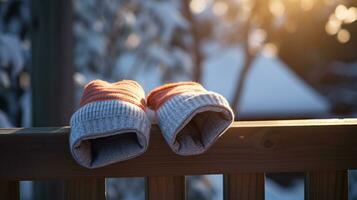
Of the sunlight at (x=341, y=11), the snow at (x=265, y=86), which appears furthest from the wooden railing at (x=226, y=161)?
the snow at (x=265, y=86)

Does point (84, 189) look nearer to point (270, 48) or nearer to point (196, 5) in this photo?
point (196, 5)

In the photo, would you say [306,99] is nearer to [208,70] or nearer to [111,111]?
[208,70]

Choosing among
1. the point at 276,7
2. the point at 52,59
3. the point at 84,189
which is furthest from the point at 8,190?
the point at 276,7

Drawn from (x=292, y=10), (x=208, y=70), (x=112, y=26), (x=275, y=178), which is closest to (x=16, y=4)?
(x=112, y=26)

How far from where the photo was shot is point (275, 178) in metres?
6.91

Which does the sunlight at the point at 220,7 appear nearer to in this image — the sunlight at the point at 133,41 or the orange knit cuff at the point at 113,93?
the sunlight at the point at 133,41

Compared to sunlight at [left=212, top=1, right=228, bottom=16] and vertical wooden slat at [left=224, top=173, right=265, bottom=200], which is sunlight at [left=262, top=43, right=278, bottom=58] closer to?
sunlight at [left=212, top=1, right=228, bottom=16]

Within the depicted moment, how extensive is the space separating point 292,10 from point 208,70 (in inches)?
162

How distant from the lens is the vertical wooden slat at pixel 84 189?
3.66ft

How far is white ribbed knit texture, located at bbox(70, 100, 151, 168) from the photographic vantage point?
0.97 meters

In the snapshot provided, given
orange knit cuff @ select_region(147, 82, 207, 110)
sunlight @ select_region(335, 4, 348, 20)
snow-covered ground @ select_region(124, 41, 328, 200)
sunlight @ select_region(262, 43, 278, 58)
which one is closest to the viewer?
orange knit cuff @ select_region(147, 82, 207, 110)

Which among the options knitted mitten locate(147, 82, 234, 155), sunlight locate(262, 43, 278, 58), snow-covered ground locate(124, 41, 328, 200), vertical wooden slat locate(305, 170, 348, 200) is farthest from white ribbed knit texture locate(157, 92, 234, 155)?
snow-covered ground locate(124, 41, 328, 200)

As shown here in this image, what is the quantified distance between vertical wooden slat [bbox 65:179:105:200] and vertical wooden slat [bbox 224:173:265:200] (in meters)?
0.26

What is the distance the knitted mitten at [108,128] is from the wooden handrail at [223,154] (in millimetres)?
76
